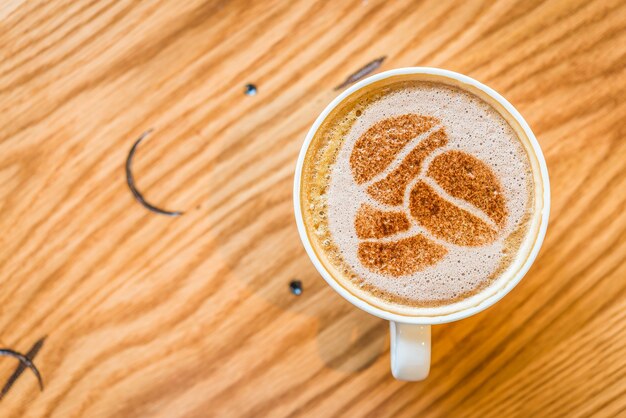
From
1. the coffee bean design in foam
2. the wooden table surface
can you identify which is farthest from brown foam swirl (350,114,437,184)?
the wooden table surface

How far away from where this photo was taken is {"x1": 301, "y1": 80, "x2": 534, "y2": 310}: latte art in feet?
2.50

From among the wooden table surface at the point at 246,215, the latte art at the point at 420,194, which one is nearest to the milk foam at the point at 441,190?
the latte art at the point at 420,194

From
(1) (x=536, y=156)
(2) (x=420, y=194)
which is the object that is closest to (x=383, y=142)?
(2) (x=420, y=194)

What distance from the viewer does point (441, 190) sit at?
76cm

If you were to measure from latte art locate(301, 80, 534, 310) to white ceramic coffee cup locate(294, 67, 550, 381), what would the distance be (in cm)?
2

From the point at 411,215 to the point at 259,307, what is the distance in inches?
11.8

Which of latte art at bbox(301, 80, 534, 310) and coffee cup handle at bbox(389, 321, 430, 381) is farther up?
latte art at bbox(301, 80, 534, 310)

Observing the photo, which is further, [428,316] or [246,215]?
[246,215]

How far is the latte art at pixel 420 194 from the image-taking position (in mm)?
761

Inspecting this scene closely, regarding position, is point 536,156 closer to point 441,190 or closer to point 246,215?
point 441,190

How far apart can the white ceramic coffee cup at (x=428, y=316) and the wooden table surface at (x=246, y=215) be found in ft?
0.45

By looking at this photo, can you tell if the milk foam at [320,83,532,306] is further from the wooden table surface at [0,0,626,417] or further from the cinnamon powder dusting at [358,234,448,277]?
the wooden table surface at [0,0,626,417]

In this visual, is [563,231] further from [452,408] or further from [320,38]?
[320,38]

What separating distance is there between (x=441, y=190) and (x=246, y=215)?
1.05 ft
